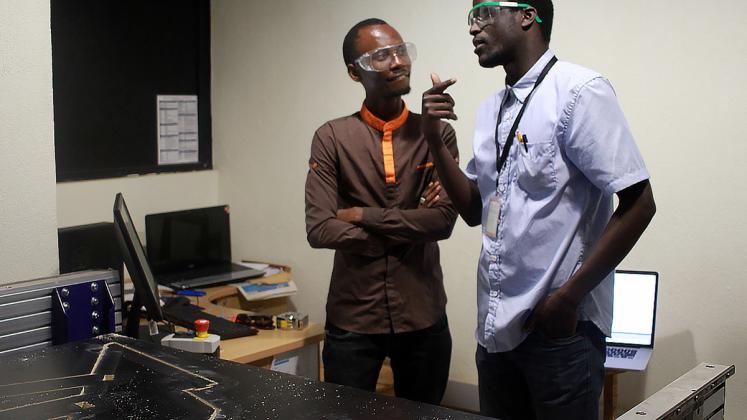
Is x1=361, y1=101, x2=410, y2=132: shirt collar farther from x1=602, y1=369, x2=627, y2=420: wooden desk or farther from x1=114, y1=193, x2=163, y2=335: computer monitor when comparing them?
x1=602, y1=369, x2=627, y2=420: wooden desk

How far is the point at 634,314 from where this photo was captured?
3156 mm

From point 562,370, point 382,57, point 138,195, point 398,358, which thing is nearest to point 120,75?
point 138,195

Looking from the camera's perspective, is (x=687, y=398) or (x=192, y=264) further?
(x=192, y=264)

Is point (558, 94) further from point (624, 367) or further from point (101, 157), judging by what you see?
point (101, 157)

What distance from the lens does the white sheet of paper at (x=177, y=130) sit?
4.51 m

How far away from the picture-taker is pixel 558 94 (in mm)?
1876

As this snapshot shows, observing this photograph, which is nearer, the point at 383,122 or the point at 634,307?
the point at 383,122

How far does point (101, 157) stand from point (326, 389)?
306 centimetres

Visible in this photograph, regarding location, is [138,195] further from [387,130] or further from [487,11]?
[487,11]

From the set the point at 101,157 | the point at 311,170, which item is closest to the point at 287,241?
the point at 101,157

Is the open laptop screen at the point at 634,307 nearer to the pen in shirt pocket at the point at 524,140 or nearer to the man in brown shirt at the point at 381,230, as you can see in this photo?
the man in brown shirt at the point at 381,230

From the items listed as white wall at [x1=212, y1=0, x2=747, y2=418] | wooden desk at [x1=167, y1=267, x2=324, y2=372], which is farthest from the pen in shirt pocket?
white wall at [x1=212, y1=0, x2=747, y2=418]

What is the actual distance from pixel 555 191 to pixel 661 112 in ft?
5.42

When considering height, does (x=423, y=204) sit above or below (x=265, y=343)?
above
